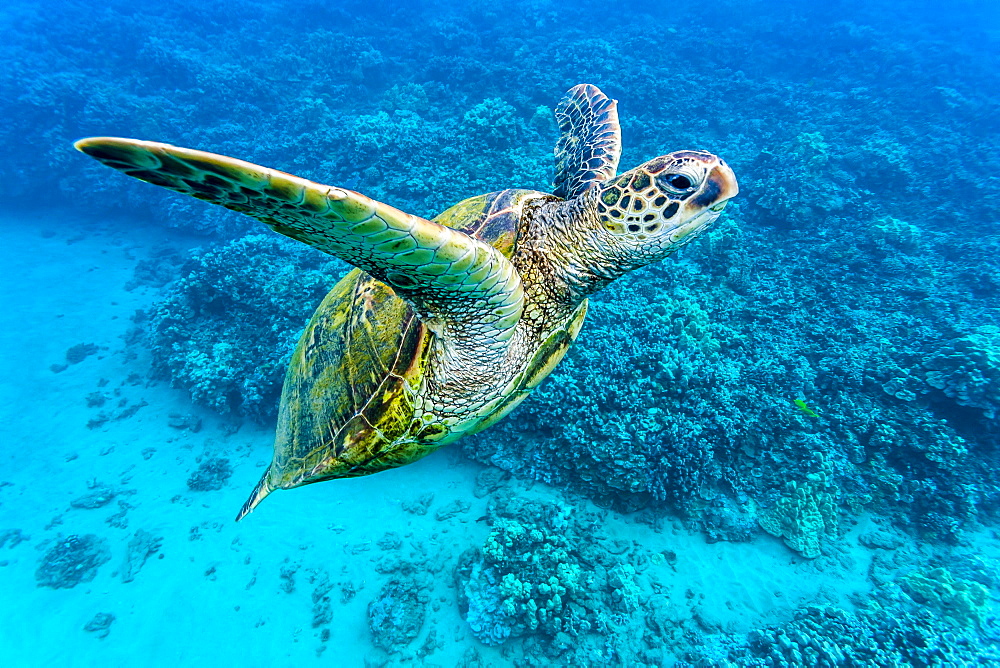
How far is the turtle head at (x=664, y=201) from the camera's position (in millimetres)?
1368

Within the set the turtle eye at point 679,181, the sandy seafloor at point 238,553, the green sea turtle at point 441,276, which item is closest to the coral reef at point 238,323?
the sandy seafloor at point 238,553

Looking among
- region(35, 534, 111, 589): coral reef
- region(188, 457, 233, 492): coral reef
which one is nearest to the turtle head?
region(188, 457, 233, 492): coral reef

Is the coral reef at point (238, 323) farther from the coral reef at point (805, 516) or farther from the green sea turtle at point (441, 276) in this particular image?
the coral reef at point (805, 516)

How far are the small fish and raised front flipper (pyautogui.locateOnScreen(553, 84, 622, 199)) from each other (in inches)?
149

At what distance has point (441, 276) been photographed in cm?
122

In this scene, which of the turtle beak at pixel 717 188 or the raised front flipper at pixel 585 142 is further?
the raised front flipper at pixel 585 142

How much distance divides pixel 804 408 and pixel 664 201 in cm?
445

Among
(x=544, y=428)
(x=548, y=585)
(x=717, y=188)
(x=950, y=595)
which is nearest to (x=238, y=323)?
(x=544, y=428)

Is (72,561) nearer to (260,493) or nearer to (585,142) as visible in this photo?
(260,493)

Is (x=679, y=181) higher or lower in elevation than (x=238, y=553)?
higher

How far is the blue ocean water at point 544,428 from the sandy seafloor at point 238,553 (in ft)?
0.10

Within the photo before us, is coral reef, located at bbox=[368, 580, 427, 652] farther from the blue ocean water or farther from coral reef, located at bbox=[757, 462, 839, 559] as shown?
coral reef, located at bbox=[757, 462, 839, 559]

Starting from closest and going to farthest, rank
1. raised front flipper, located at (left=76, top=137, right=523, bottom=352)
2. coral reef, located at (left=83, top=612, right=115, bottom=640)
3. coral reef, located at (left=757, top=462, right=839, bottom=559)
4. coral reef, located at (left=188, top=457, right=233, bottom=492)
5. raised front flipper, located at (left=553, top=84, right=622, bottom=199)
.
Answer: raised front flipper, located at (left=76, top=137, right=523, bottom=352) → raised front flipper, located at (left=553, top=84, right=622, bottom=199) → coral reef, located at (left=757, top=462, right=839, bottom=559) → coral reef, located at (left=83, top=612, right=115, bottom=640) → coral reef, located at (left=188, top=457, right=233, bottom=492)

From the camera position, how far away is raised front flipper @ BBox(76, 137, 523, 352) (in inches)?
29.0
